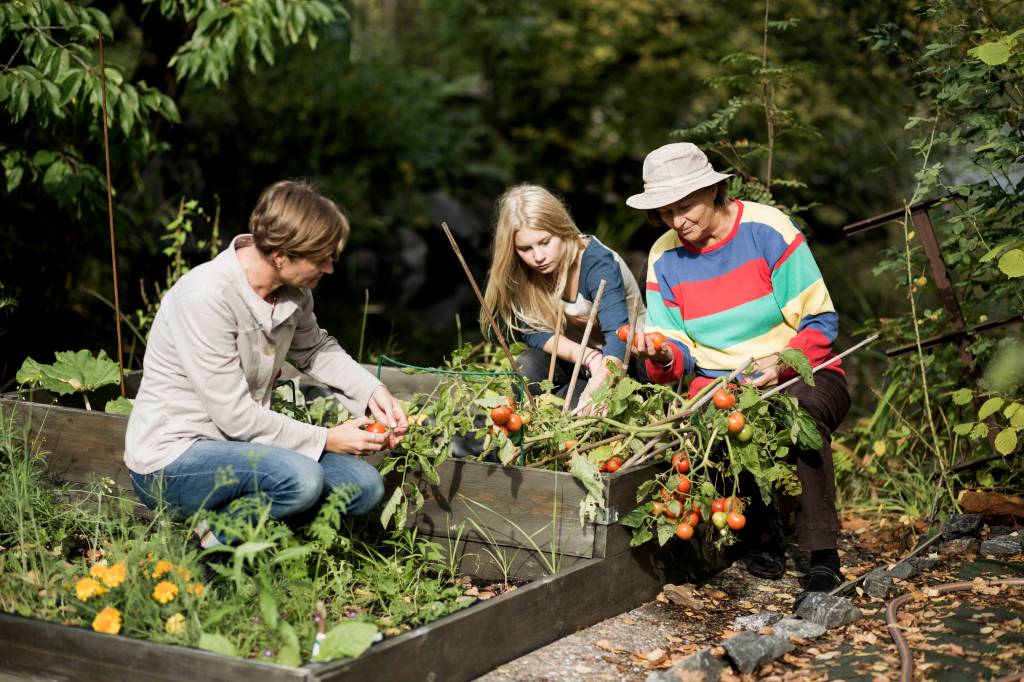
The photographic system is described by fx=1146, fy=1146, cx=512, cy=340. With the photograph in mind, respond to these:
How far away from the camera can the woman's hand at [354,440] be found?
326 centimetres

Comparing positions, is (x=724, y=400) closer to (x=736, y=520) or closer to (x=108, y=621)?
(x=736, y=520)

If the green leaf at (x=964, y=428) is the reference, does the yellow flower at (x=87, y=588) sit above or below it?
below

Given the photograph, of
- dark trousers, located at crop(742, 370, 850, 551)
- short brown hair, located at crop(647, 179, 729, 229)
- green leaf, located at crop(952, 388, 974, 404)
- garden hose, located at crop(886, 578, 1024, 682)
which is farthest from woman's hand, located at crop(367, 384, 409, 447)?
green leaf, located at crop(952, 388, 974, 404)

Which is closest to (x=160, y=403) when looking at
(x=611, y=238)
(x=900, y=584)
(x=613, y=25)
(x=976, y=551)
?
(x=900, y=584)

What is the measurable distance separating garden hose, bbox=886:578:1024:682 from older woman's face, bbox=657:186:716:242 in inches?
53.6

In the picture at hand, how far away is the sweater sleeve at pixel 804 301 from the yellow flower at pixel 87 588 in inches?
88.9

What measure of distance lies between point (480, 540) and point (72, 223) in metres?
3.96

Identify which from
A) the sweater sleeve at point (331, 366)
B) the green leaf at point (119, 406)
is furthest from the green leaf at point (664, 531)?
the green leaf at point (119, 406)

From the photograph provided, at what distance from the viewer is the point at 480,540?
361 cm

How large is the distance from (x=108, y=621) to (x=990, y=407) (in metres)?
3.05

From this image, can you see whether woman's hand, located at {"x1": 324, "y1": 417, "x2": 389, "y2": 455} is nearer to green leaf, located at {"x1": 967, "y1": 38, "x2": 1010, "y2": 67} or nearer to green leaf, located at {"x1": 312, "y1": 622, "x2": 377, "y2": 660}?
green leaf, located at {"x1": 312, "y1": 622, "x2": 377, "y2": 660}

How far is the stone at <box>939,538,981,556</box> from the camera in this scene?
4.03 metres

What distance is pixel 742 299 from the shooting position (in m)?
3.97

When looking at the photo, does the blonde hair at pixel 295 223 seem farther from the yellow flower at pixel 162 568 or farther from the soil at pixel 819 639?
the soil at pixel 819 639
